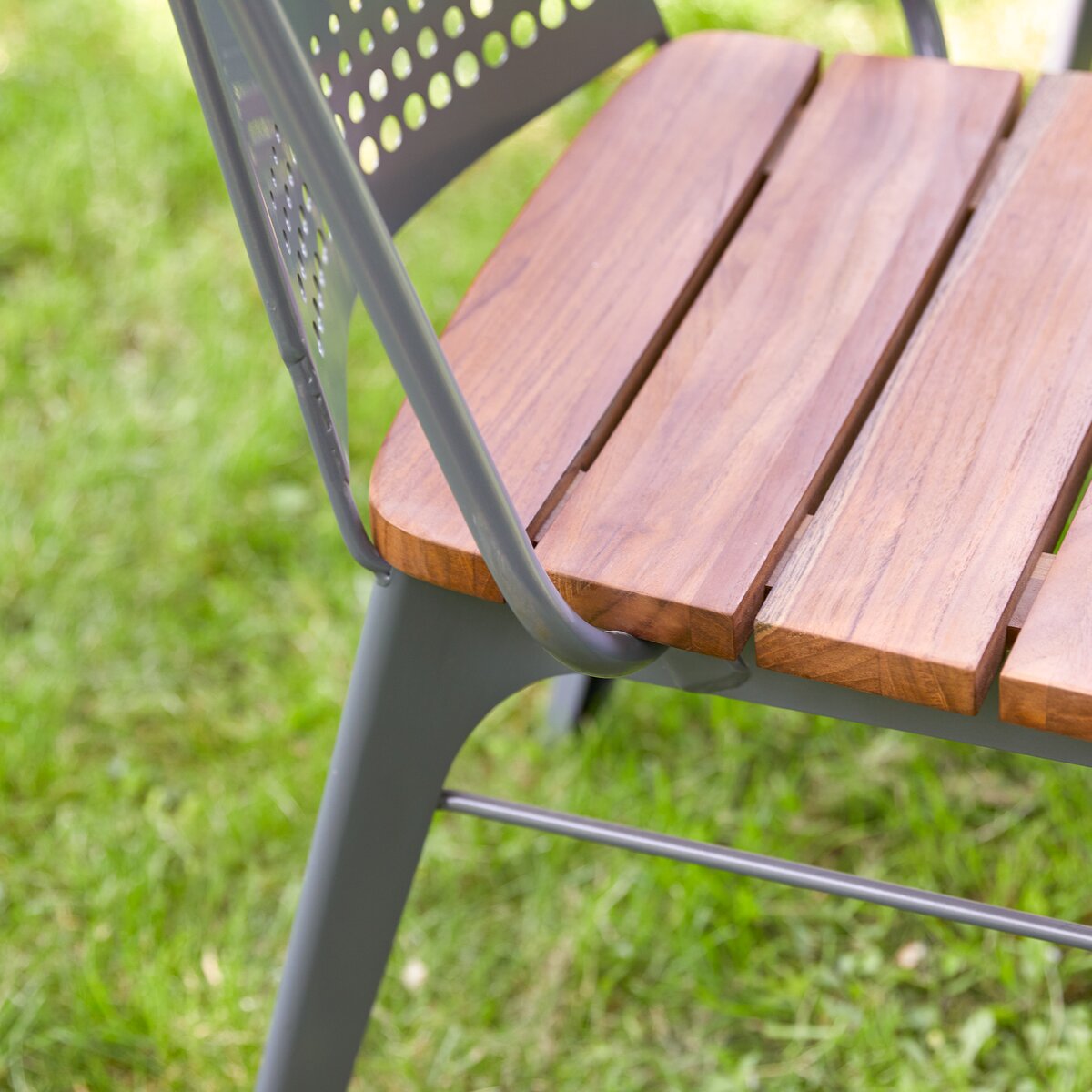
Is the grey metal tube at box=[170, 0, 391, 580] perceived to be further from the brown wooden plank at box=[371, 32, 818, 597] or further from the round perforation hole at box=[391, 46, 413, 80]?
the round perforation hole at box=[391, 46, 413, 80]

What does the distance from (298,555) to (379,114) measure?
0.82 metres

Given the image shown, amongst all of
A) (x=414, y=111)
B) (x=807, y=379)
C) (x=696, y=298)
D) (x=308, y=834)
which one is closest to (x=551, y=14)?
(x=414, y=111)

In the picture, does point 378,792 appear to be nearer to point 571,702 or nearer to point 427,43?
point 427,43

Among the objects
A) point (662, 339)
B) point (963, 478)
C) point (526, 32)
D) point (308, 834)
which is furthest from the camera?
point (308, 834)

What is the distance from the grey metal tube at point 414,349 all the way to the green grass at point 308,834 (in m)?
0.60

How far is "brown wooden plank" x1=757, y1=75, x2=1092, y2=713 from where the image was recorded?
652 mm

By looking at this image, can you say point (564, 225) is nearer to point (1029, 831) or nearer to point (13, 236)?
point (1029, 831)

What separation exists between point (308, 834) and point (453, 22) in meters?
0.74

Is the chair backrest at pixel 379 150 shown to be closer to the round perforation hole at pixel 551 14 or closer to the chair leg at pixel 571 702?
the round perforation hole at pixel 551 14

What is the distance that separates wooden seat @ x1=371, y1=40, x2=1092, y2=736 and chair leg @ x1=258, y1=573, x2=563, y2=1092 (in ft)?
0.17

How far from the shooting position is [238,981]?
47.0 inches

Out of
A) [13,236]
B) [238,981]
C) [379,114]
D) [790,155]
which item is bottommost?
[238,981]

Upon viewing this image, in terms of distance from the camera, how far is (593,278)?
857mm

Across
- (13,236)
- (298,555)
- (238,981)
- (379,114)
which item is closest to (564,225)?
(379,114)
